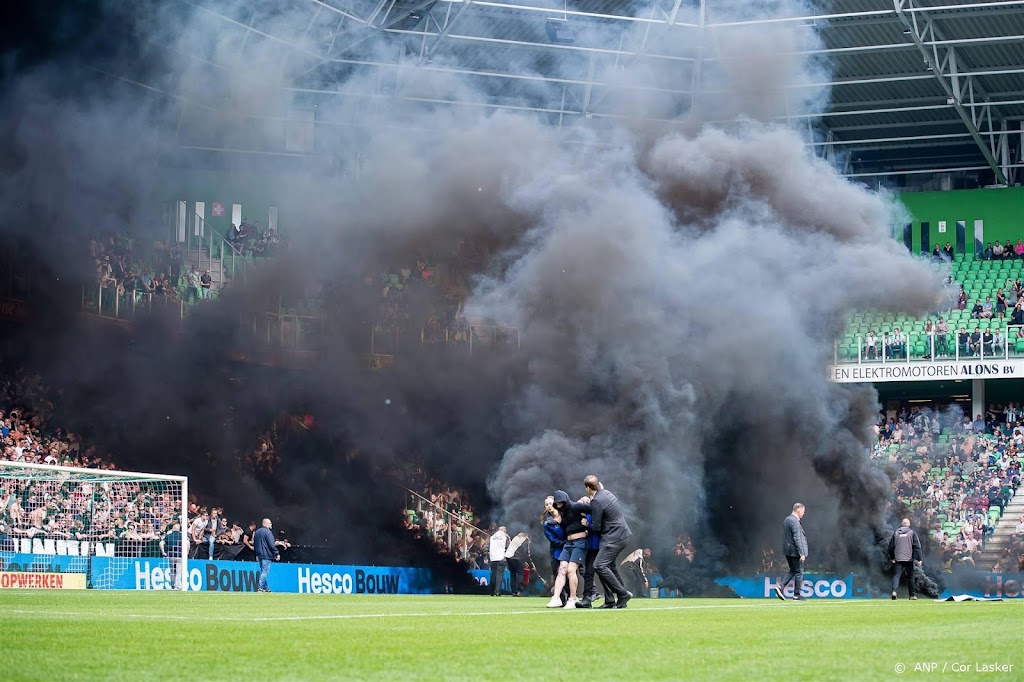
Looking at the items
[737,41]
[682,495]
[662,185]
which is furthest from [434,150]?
[682,495]

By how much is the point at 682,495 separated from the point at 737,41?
12.3m

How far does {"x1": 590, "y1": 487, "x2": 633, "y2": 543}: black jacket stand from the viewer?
57.4ft

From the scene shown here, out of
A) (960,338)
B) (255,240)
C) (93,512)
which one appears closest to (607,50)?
(255,240)

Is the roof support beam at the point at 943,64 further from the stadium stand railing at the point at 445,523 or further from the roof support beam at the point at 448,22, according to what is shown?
the stadium stand railing at the point at 445,523

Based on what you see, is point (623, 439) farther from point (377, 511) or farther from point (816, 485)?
point (377, 511)

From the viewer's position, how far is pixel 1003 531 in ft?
120

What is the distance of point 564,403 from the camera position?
3459cm

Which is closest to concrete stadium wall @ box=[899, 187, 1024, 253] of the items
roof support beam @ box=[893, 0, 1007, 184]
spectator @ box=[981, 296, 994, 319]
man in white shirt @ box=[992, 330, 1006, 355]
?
roof support beam @ box=[893, 0, 1007, 184]

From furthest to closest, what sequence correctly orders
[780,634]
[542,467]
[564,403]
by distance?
[564,403] < [542,467] < [780,634]

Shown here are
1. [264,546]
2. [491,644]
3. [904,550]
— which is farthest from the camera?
[264,546]

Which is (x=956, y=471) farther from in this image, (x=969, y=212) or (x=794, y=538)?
(x=794, y=538)

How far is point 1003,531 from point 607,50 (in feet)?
55.8

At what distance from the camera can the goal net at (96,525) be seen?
2717 cm

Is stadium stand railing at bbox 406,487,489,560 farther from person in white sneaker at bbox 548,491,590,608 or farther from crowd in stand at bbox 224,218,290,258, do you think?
Result: person in white sneaker at bbox 548,491,590,608
